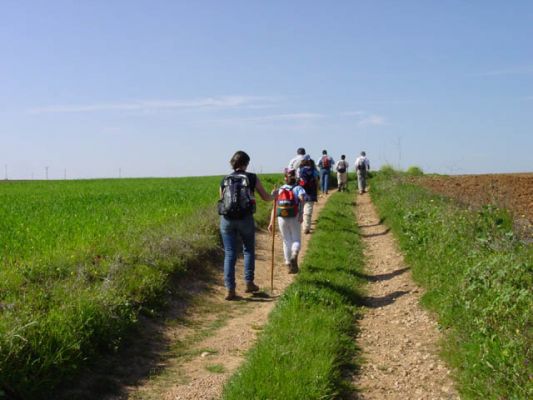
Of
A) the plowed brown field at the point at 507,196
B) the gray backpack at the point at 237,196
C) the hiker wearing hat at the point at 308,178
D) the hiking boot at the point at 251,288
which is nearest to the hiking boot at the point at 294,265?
the hiking boot at the point at 251,288

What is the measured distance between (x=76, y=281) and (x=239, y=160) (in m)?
2.93

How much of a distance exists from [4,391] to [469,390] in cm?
396

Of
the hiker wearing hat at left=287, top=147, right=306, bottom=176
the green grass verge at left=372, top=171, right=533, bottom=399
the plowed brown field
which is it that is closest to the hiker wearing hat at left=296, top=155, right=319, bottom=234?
the hiker wearing hat at left=287, top=147, right=306, bottom=176

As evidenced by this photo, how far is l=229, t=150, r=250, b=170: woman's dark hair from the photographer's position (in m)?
8.42

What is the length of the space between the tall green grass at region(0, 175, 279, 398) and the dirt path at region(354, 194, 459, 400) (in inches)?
113

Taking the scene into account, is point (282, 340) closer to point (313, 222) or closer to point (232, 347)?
point (232, 347)

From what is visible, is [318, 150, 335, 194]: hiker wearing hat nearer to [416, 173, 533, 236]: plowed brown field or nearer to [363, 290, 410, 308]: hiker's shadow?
[416, 173, 533, 236]: plowed brown field

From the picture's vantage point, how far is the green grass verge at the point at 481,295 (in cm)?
473

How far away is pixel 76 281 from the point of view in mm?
7113

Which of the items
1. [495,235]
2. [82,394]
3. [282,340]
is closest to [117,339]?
[82,394]

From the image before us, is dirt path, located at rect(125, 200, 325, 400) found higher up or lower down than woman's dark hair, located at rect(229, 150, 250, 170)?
lower down

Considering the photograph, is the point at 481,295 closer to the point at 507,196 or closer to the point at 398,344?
the point at 398,344

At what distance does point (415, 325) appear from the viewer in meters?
7.35

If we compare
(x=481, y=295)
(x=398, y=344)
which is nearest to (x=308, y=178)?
(x=398, y=344)
